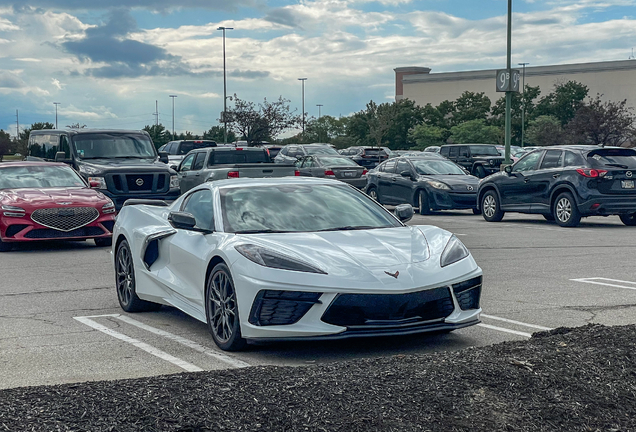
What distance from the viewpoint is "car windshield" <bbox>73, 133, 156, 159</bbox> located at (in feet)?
66.4

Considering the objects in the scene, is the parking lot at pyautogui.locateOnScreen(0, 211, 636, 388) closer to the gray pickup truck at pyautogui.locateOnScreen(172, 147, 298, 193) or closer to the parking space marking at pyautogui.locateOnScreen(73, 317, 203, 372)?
the parking space marking at pyautogui.locateOnScreen(73, 317, 203, 372)

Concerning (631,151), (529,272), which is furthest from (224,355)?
(631,151)

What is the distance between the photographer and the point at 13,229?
13859 mm

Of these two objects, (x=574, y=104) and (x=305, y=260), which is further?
(x=574, y=104)

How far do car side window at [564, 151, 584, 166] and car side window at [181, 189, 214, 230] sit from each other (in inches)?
467

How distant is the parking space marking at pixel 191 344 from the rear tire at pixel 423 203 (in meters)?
14.8

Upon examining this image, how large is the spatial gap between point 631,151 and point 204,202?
1293 centimetres

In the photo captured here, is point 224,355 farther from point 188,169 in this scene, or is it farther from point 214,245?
point 188,169

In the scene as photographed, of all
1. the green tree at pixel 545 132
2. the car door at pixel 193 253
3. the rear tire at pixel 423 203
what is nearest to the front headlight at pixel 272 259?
the car door at pixel 193 253

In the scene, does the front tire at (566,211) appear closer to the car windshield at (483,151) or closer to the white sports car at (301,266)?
the white sports car at (301,266)

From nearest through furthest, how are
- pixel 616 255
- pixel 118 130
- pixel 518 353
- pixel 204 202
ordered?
pixel 518 353 < pixel 204 202 < pixel 616 255 < pixel 118 130

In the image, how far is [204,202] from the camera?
7.62 m

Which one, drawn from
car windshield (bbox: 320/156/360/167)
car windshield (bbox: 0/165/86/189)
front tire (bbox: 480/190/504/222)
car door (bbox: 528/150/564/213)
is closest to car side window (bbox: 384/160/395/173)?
front tire (bbox: 480/190/504/222)

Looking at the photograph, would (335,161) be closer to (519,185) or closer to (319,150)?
(319,150)
